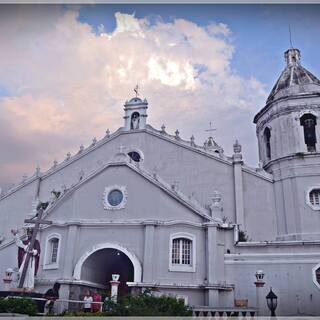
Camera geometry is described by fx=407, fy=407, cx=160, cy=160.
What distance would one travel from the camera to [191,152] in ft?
89.7

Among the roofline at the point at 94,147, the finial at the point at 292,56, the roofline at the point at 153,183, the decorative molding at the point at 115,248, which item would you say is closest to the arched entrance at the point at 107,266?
the decorative molding at the point at 115,248

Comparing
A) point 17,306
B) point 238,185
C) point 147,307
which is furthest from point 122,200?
point 147,307

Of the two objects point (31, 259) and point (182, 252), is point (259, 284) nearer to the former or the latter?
point (182, 252)

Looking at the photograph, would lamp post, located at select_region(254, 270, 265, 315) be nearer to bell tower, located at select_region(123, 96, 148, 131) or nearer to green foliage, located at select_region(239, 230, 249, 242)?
green foliage, located at select_region(239, 230, 249, 242)

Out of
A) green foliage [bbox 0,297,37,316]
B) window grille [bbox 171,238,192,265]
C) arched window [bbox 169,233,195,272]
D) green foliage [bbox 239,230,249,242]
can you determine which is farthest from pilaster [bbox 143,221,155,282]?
green foliage [bbox 0,297,37,316]

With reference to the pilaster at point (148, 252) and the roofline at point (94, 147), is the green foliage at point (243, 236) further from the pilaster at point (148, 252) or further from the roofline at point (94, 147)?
the roofline at point (94, 147)

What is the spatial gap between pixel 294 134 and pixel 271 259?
9243mm

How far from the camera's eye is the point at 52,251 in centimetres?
2155

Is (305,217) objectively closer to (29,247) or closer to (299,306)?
(299,306)

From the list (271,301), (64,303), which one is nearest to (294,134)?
(271,301)

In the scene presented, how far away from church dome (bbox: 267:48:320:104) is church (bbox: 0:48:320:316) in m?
0.09

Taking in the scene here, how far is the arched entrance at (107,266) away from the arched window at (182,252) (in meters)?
1.72

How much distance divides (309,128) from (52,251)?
56.1 feet

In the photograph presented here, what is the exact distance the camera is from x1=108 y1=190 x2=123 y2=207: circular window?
21.3 metres
